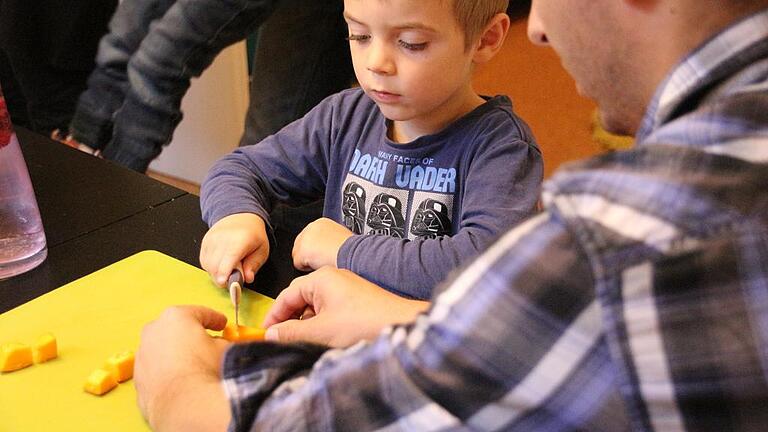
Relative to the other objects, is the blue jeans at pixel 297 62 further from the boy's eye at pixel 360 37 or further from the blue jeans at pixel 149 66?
the boy's eye at pixel 360 37

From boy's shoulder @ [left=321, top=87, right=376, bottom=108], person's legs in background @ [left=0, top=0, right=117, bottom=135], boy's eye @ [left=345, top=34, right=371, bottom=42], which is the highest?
boy's eye @ [left=345, top=34, right=371, bottom=42]

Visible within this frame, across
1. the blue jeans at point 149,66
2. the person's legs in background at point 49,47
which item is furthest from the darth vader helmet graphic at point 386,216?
the person's legs in background at point 49,47

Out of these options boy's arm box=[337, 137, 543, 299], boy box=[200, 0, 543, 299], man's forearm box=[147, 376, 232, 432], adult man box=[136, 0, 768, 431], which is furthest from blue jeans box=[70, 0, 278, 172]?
adult man box=[136, 0, 768, 431]

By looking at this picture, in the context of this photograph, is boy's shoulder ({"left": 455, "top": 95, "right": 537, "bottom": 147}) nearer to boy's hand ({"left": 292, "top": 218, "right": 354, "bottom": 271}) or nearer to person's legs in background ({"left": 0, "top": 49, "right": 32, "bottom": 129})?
boy's hand ({"left": 292, "top": 218, "right": 354, "bottom": 271})

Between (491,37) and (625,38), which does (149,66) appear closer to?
(491,37)

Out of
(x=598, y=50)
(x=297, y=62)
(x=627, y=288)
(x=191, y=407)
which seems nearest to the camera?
(x=627, y=288)

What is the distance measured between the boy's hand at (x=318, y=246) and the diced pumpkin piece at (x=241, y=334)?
0.15 m

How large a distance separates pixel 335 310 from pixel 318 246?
0.51 ft

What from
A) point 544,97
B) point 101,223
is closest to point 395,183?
point 101,223

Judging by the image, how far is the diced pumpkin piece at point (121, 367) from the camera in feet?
2.29

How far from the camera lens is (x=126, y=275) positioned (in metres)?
0.86

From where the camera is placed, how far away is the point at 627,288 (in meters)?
0.36

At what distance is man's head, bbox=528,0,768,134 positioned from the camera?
0.41m

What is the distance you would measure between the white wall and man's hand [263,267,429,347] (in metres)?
1.77
